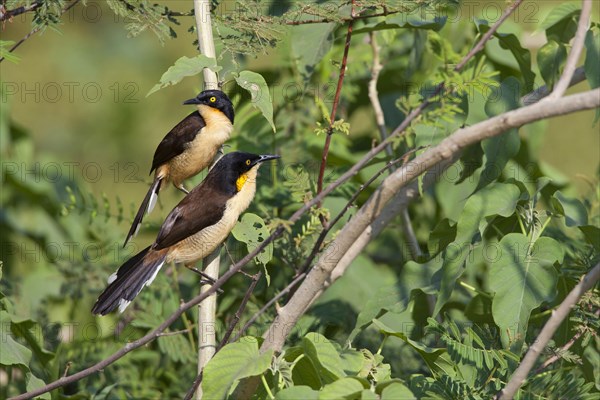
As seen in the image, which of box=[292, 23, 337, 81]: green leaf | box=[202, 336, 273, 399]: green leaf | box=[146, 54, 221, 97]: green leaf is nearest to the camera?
box=[202, 336, 273, 399]: green leaf

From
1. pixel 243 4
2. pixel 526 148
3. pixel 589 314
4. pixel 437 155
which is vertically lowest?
pixel 589 314

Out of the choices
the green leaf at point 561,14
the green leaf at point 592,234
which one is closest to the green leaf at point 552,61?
the green leaf at point 561,14

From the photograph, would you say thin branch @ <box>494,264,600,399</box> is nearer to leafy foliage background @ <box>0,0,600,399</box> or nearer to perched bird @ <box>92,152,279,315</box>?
leafy foliage background @ <box>0,0,600,399</box>

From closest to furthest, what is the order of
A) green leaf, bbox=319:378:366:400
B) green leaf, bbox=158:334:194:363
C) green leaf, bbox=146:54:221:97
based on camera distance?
green leaf, bbox=319:378:366:400, green leaf, bbox=146:54:221:97, green leaf, bbox=158:334:194:363

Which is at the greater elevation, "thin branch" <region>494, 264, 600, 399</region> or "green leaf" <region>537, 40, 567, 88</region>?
"green leaf" <region>537, 40, 567, 88</region>

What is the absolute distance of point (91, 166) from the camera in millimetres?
8281

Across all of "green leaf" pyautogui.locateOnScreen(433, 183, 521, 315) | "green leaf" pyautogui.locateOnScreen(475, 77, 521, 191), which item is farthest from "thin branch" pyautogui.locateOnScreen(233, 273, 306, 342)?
"green leaf" pyautogui.locateOnScreen(475, 77, 521, 191)

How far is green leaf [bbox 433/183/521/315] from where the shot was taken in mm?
2682

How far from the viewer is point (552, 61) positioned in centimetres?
304

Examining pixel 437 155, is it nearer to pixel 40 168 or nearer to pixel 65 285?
pixel 65 285

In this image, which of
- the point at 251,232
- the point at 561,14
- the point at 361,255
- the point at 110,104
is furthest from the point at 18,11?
the point at 110,104

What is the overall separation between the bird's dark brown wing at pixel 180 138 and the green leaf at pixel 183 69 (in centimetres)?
90

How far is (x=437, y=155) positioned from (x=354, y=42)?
267cm

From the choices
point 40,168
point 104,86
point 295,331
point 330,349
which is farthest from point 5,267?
point 104,86
